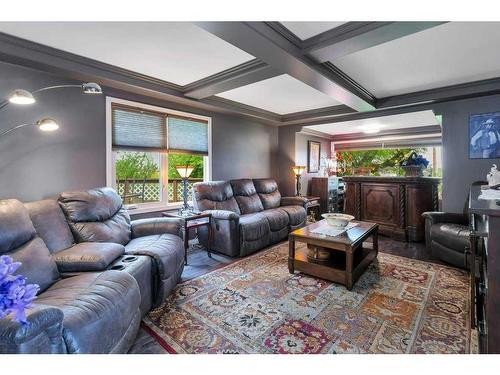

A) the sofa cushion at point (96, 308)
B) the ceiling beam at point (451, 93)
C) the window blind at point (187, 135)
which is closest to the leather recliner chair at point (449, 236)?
the ceiling beam at point (451, 93)

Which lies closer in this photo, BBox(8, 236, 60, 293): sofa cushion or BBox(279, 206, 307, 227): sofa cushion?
BBox(8, 236, 60, 293): sofa cushion

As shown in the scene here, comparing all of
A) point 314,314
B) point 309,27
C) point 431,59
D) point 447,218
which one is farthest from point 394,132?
point 314,314

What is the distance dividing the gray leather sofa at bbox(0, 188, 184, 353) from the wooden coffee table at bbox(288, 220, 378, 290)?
129 cm

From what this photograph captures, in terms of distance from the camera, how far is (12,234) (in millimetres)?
1727

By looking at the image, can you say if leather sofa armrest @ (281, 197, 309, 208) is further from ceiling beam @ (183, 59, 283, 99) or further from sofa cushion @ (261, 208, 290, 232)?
ceiling beam @ (183, 59, 283, 99)

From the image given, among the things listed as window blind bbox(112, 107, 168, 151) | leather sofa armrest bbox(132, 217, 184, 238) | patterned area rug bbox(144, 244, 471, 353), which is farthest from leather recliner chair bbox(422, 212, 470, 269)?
window blind bbox(112, 107, 168, 151)

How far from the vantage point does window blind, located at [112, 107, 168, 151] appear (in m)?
3.26

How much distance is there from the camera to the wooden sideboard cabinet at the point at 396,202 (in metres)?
4.04

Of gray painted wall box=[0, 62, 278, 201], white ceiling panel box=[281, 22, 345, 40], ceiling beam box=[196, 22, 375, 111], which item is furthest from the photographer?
gray painted wall box=[0, 62, 278, 201]

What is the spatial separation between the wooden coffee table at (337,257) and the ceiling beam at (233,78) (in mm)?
1804

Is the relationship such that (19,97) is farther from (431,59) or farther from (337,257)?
(431,59)
